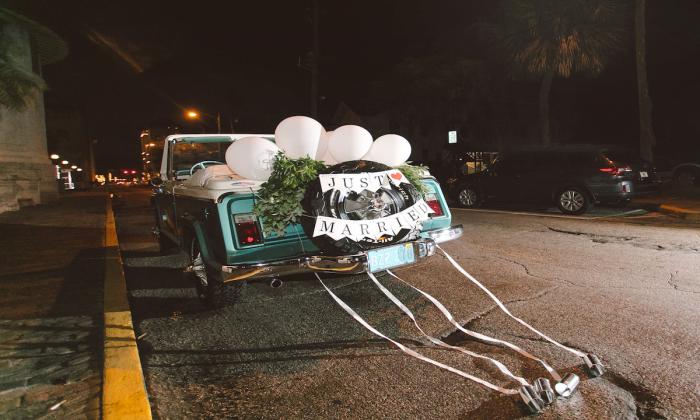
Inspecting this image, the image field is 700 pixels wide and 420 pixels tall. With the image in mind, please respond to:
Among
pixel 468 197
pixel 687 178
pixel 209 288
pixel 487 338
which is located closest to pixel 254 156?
pixel 209 288

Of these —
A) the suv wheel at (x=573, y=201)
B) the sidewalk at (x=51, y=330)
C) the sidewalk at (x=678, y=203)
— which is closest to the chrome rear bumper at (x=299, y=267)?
the sidewalk at (x=51, y=330)

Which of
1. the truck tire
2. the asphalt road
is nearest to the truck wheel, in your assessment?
the asphalt road

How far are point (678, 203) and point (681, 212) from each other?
53.3 inches

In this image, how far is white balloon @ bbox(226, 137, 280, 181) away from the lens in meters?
4.28

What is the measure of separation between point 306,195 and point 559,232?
608 cm

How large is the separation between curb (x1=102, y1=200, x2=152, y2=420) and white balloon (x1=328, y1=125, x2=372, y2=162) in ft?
8.15

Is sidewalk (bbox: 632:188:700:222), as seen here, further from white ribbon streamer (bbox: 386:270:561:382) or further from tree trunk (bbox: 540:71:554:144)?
white ribbon streamer (bbox: 386:270:561:382)

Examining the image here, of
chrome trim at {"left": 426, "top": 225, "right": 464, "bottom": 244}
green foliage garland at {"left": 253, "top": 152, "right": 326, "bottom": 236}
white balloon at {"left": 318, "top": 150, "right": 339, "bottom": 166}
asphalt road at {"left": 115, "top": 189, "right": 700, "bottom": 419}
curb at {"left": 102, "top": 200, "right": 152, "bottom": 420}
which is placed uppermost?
white balloon at {"left": 318, "top": 150, "right": 339, "bottom": 166}

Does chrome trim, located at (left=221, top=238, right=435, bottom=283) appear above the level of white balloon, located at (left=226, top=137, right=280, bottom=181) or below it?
below

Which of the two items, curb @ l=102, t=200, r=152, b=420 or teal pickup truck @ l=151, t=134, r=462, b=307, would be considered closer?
curb @ l=102, t=200, r=152, b=420

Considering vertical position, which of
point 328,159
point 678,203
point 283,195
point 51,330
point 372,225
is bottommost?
point 51,330

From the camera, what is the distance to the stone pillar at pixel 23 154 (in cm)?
1574

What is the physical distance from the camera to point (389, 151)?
4988 mm

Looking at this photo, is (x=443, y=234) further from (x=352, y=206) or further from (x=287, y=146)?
(x=287, y=146)
